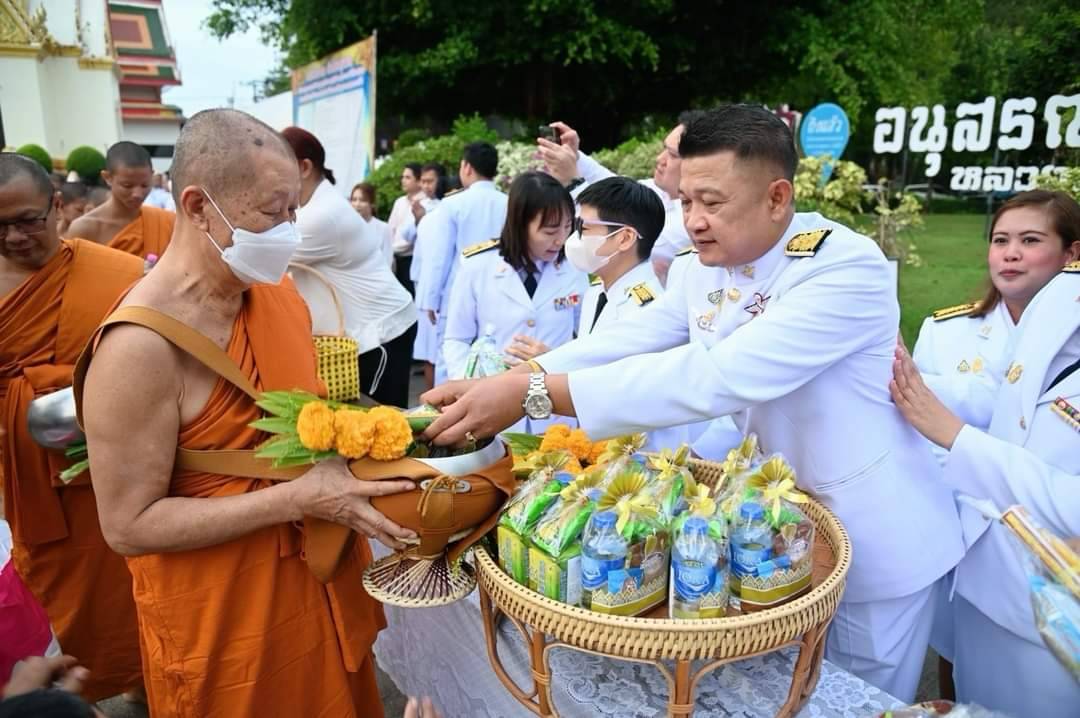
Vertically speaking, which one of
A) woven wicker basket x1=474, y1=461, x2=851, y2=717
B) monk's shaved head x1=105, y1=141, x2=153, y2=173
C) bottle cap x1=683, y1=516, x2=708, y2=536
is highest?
monk's shaved head x1=105, y1=141, x2=153, y2=173

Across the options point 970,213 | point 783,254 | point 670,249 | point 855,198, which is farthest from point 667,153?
point 970,213

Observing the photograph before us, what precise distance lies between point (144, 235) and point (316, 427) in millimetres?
3633

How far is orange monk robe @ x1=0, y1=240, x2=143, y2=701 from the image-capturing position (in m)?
2.85

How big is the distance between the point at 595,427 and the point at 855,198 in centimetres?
688

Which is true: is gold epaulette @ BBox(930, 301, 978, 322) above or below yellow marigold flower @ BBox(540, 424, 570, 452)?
above

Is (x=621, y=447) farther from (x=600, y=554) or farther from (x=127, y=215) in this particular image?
(x=127, y=215)

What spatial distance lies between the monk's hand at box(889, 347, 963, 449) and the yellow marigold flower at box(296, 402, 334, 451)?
4.56 feet

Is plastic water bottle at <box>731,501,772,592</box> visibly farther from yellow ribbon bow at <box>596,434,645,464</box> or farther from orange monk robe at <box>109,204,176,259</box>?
orange monk robe at <box>109,204,176,259</box>

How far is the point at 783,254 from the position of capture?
1.95 metres

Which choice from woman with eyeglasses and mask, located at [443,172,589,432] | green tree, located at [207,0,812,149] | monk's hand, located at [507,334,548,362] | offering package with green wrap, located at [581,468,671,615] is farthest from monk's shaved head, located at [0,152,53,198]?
green tree, located at [207,0,812,149]

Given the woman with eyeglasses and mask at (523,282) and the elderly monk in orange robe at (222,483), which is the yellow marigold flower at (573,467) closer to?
the elderly monk in orange robe at (222,483)

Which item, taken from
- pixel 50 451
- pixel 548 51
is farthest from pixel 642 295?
pixel 548 51

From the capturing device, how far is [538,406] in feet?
6.34

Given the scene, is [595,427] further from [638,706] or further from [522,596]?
[638,706]
